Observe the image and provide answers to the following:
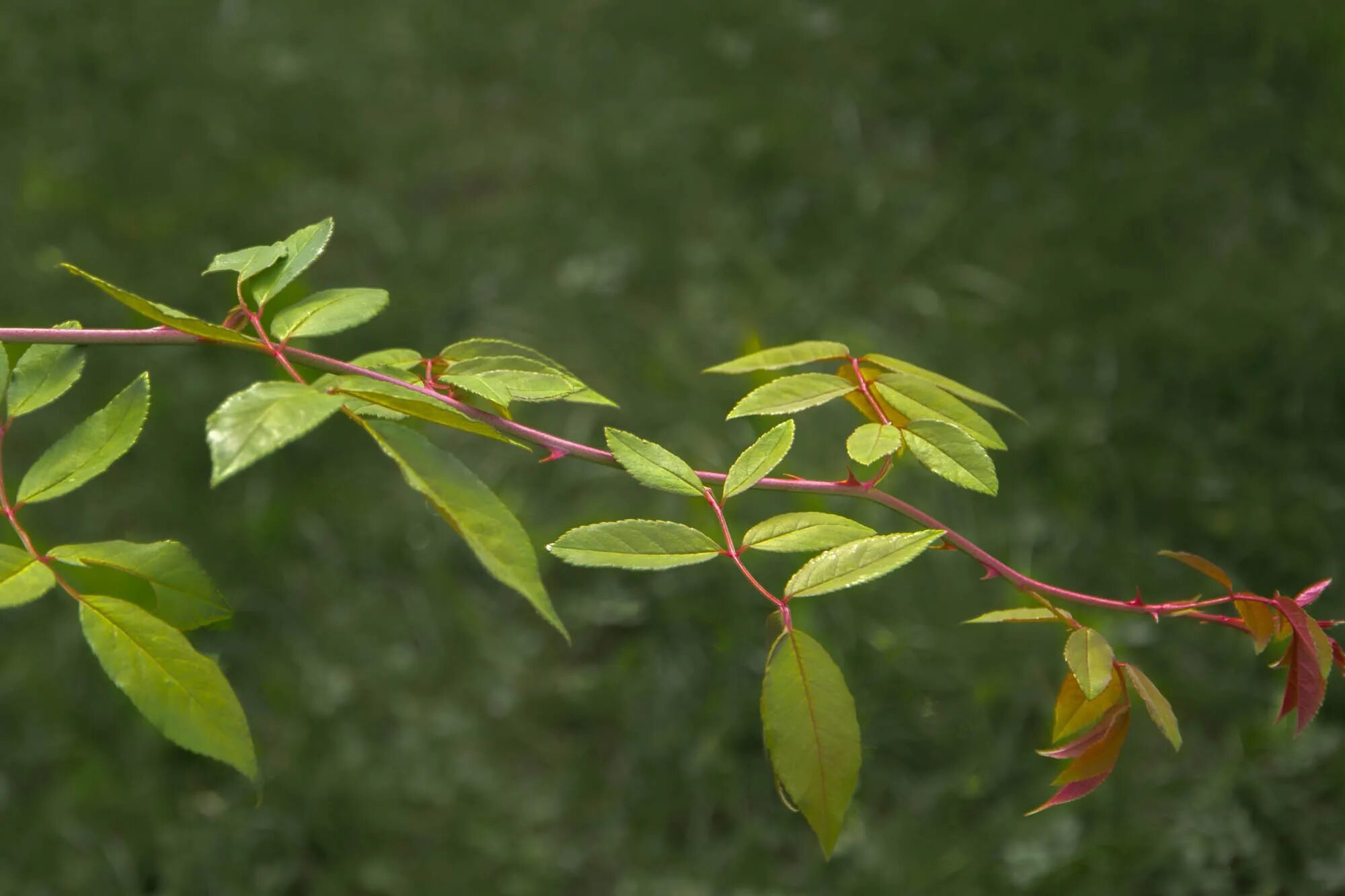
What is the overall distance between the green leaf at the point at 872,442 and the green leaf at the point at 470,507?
0.25 m

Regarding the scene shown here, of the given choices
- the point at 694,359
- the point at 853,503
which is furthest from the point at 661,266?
the point at 853,503

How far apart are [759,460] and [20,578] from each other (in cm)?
41

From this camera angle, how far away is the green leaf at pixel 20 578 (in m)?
0.60

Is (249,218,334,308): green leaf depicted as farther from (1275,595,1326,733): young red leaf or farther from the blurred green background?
the blurred green background

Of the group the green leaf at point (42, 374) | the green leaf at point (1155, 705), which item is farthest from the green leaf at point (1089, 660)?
the green leaf at point (42, 374)

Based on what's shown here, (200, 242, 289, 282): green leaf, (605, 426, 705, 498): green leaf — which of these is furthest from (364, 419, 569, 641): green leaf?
(200, 242, 289, 282): green leaf

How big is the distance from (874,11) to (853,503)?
177 centimetres

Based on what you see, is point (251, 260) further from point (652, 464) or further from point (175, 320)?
point (652, 464)

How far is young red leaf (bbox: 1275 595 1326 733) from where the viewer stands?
69cm

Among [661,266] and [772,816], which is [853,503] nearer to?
[772,816]

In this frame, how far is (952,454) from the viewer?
762 mm

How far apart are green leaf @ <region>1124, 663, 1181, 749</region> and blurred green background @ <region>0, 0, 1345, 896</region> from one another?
1.35m

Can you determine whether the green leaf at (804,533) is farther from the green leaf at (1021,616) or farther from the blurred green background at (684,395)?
the blurred green background at (684,395)

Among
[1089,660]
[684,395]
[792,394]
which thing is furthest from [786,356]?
[684,395]
